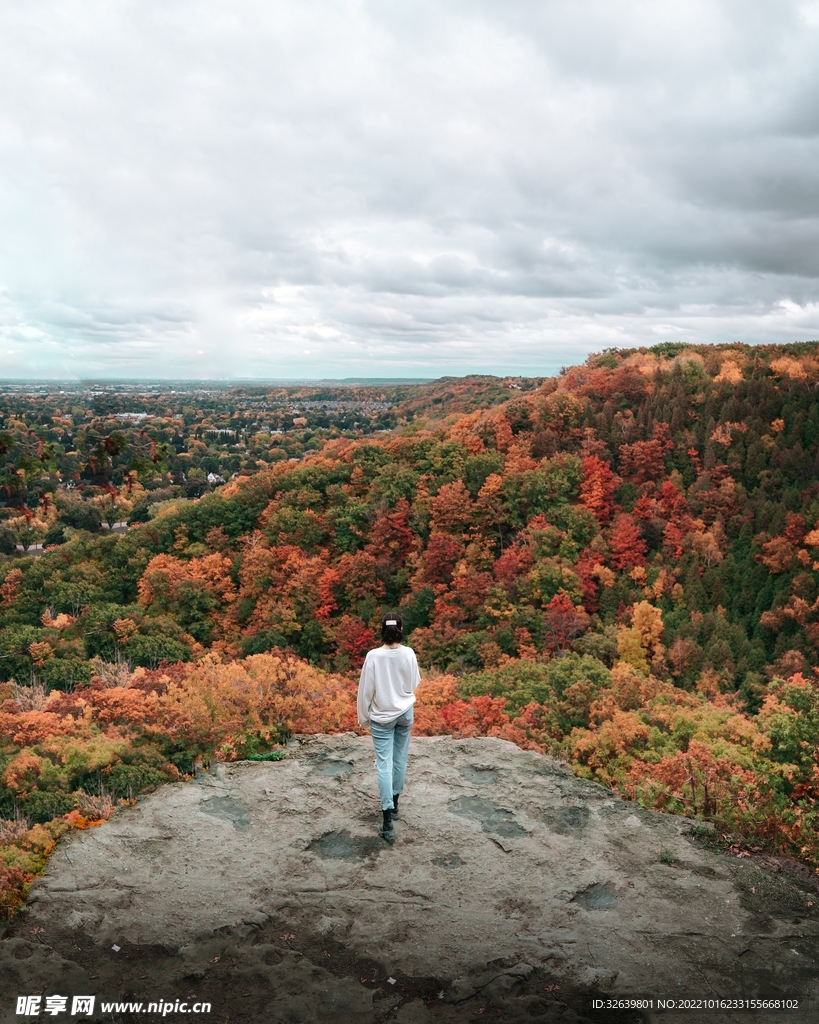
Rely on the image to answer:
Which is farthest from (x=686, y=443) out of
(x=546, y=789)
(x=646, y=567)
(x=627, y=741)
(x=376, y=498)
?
(x=546, y=789)

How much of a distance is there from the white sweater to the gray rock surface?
139 centimetres

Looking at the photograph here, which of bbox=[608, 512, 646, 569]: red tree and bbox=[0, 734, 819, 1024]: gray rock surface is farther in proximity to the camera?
bbox=[608, 512, 646, 569]: red tree

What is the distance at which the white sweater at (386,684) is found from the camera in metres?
6.97

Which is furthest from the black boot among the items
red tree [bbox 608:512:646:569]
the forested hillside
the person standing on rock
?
red tree [bbox 608:512:646:569]

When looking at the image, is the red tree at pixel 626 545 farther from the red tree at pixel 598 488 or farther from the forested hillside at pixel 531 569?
the red tree at pixel 598 488

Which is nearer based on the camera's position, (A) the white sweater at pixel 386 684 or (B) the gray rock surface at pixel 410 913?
(B) the gray rock surface at pixel 410 913

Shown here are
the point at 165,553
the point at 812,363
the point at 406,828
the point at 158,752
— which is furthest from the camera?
the point at 165,553

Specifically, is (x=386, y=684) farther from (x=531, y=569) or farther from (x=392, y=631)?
(x=531, y=569)

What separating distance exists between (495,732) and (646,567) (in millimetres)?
29714

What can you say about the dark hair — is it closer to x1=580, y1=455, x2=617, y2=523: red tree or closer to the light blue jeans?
the light blue jeans

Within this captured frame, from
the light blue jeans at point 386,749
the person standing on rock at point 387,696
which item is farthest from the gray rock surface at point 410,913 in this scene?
the person standing on rock at point 387,696

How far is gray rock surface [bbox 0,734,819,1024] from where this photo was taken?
5.00 meters

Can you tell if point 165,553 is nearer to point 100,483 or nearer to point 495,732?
point 495,732

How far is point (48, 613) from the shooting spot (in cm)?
4488
